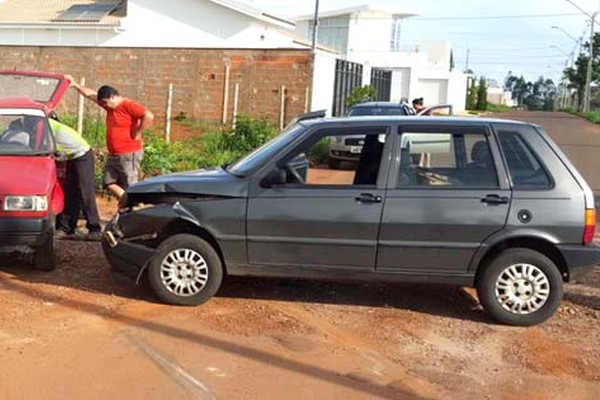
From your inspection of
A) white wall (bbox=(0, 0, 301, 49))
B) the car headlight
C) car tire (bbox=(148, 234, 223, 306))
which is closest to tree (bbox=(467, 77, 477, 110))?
white wall (bbox=(0, 0, 301, 49))

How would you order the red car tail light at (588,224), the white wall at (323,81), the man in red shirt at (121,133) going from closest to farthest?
the red car tail light at (588,224) → the man in red shirt at (121,133) → the white wall at (323,81)

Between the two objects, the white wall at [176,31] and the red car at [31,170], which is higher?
the white wall at [176,31]

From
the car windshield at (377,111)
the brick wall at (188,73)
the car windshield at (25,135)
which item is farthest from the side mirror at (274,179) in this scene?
the brick wall at (188,73)

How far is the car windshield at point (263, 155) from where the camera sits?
606cm

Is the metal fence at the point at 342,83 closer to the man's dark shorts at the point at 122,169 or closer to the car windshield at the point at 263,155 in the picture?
the man's dark shorts at the point at 122,169

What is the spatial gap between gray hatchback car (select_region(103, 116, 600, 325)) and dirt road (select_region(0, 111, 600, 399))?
33 centimetres

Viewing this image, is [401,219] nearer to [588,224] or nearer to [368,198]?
[368,198]

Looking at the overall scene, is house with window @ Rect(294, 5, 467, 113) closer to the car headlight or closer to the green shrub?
the green shrub

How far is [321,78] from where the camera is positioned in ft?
76.0

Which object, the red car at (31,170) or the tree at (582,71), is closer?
the red car at (31,170)

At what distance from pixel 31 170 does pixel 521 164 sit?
4.23 metres

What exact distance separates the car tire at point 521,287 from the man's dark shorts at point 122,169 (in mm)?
4227

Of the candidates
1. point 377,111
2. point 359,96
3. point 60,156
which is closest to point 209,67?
point 359,96

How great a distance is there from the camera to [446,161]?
19.6 ft
